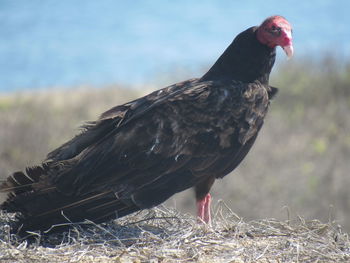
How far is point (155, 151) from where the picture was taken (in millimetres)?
5512

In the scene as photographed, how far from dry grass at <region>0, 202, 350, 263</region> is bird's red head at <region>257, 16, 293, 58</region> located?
1.46 metres

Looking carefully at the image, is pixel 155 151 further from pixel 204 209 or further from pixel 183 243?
pixel 183 243

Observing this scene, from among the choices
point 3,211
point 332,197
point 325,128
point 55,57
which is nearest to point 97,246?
A: point 3,211

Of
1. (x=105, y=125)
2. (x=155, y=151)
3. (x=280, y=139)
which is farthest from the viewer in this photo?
(x=280, y=139)

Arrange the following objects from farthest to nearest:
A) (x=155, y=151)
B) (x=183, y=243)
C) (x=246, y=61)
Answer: (x=246, y=61) < (x=155, y=151) < (x=183, y=243)

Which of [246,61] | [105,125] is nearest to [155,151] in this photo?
[105,125]

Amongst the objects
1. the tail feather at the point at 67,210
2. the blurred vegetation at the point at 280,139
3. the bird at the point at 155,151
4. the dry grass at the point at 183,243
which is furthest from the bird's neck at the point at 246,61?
the blurred vegetation at the point at 280,139

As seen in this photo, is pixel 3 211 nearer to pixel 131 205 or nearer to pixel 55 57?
pixel 131 205

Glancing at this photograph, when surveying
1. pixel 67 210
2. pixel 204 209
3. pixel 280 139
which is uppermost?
pixel 67 210

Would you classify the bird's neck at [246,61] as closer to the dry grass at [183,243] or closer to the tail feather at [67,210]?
the dry grass at [183,243]

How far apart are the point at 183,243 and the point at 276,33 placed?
2.04 m

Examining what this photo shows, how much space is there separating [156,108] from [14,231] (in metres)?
1.39

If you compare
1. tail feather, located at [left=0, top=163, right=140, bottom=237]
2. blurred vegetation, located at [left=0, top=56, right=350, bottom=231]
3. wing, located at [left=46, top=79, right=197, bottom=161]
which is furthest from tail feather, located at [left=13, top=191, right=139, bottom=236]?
blurred vegetation, located at [left=0, top=56, right=350, bottom=231]

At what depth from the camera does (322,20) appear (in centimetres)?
3616
